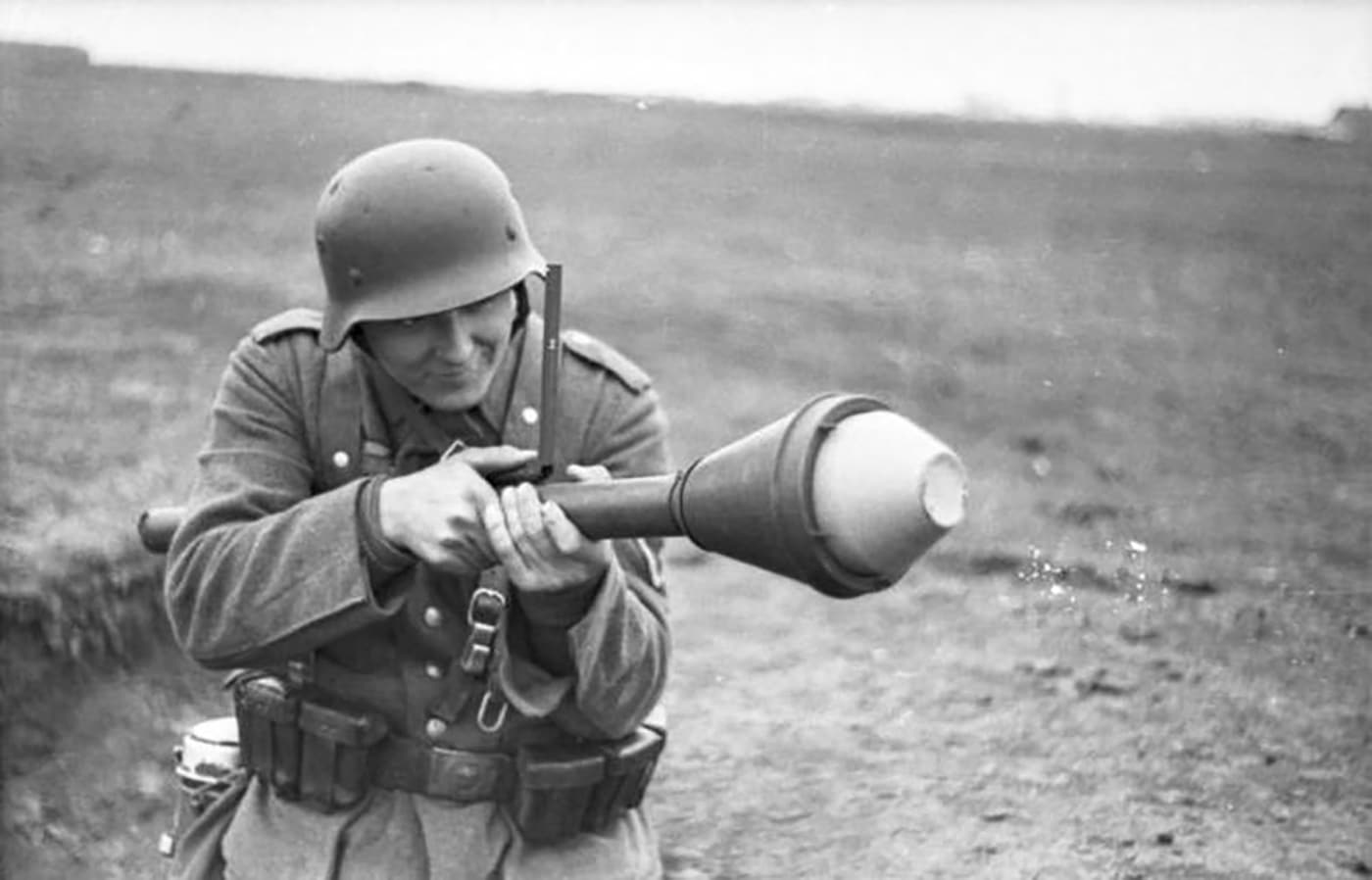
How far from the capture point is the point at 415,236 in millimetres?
2943

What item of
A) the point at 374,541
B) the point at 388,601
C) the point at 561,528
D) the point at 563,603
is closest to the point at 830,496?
the point at 561,528

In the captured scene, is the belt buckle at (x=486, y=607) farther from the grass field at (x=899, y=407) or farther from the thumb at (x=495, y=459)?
the grass field at (x=899, y=407)

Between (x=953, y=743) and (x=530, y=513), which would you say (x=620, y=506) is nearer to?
(x=530, y=513)

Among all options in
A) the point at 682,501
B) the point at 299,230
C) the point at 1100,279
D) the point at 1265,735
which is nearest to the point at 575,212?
the point at 299,230

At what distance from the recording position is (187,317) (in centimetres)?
903

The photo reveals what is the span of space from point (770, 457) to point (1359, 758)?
11.9 ft

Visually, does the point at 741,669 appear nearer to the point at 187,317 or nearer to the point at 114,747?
the point at 114,747

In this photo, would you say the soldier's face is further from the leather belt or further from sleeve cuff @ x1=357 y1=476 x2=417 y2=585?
the leather belt

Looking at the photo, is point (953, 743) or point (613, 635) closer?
point (613, 635)

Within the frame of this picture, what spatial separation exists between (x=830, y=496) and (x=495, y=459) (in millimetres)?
740

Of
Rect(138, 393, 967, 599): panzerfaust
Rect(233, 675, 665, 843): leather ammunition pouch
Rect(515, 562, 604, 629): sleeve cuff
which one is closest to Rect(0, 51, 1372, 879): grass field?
Rect(233, 675, 665, 843): leather ammunition pouch

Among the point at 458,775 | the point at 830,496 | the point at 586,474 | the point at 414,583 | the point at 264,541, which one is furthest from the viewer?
the point at 458,775

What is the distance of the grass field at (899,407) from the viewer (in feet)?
17.4

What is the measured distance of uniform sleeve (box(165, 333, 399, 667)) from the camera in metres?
2.89
